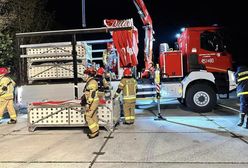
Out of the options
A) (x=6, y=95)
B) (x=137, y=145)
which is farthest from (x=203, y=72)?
(x=6, y=95)

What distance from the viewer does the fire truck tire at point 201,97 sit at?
13172 mm

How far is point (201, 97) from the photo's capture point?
13.2 m

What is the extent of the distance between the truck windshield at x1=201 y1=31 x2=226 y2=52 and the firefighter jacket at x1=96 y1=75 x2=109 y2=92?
4.04m

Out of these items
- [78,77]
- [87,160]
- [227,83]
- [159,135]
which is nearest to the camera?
[87,160]

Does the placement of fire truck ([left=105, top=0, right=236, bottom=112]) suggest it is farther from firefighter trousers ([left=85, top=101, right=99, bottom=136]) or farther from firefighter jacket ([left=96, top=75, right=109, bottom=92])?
firefighter trousers ([left=85, top=101, right=99, bottom=136])

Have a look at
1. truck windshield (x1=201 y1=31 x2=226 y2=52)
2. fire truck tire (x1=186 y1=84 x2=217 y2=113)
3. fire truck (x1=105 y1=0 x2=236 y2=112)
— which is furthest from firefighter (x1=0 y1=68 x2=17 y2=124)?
truck windshield (x1=201 y1=31 x2=226 y2=52)

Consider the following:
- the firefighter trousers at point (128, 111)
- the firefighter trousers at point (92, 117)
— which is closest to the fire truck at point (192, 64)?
the firefighter trousers at point (128, 111)

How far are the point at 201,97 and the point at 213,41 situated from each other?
79.4 inches

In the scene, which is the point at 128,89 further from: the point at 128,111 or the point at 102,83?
the point at 102,83

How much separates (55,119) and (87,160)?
338 cm

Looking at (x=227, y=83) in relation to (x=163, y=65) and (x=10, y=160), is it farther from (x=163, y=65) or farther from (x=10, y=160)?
(x=10, y=160)

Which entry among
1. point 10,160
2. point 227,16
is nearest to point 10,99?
point 10,160

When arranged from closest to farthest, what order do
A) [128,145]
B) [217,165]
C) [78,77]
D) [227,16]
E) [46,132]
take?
[217,165] → [128,145] → [46,132] → [78,77] → [227,16]

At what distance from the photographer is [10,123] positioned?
1181cm
